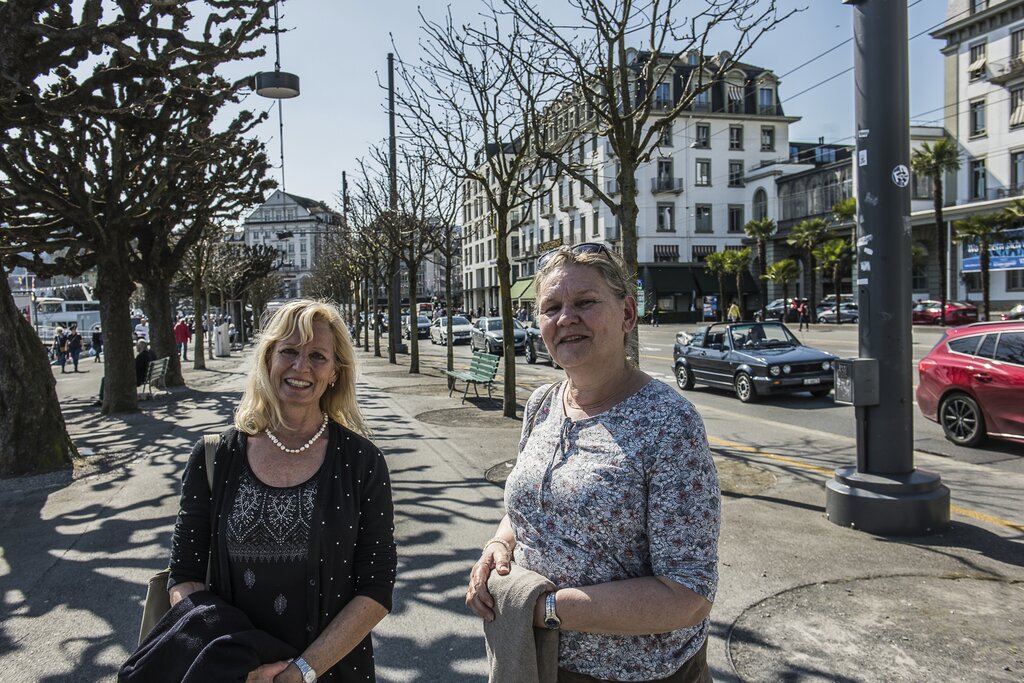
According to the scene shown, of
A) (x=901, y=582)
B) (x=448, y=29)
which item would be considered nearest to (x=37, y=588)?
(x=901, y=582)

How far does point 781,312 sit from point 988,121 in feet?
56.2

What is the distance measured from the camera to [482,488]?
7.34 metres

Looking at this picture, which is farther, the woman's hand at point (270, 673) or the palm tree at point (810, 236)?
the palm tree at point (810, 236)

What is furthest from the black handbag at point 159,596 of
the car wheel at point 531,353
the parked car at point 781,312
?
the parked car at point 781,312

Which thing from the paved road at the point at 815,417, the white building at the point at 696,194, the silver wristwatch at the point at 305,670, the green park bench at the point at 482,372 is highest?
the white building at the point at 696,194

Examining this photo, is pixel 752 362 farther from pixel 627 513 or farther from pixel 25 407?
pixel 627 513

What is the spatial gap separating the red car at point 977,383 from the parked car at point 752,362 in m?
3.74

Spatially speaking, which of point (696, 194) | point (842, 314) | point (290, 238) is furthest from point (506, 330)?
point (696, 194)

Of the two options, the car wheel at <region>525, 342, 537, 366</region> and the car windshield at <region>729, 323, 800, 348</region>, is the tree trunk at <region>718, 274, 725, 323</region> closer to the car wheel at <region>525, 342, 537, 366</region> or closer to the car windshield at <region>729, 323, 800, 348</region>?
the car wheel at <region>525, 342, 537, 366</region>

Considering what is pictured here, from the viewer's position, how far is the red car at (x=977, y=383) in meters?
8.80

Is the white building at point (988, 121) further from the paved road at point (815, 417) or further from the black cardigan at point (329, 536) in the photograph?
the black cardigan at point (329, 536)

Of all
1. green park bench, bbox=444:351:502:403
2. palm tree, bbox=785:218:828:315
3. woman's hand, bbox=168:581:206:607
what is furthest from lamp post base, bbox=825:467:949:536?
palm tree, bbox=785:218:828:315

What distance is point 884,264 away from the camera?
561 centimetres

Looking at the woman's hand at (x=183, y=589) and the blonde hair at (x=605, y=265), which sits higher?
the blonde hair at (x=605, y=265)
